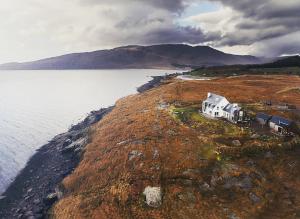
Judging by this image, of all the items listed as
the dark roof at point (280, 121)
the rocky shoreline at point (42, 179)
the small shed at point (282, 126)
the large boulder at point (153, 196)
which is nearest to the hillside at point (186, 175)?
the large boulder at point (153, 196)

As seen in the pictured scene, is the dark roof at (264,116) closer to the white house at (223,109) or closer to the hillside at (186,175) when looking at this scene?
the white house at (223,109)

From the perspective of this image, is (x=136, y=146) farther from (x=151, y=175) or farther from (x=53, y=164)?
(x=53, y=164)

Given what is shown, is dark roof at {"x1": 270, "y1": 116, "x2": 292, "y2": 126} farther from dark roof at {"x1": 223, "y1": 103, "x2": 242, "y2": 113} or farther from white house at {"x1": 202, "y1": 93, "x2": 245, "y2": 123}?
dark roof at {"x1": 223, "y1": 103, "x2": 242, "y2": 113}

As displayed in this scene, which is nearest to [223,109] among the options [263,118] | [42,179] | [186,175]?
[263,118]

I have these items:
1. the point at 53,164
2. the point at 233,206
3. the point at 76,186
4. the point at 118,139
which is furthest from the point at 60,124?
the point at 233,206

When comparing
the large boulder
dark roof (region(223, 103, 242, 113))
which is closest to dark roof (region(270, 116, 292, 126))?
dark roof (region(223, 103, 242, 113))
